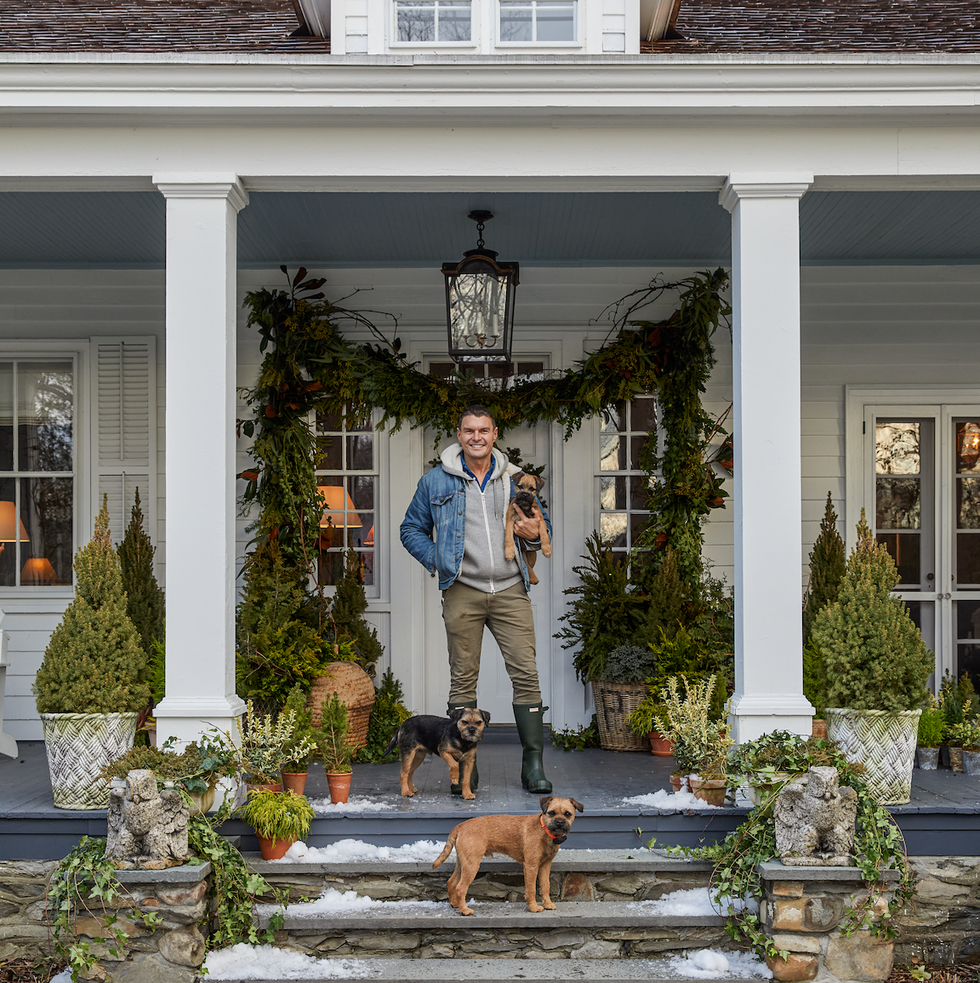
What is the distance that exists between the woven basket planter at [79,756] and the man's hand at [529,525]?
6.05 ft

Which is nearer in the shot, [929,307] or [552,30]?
[552,30]

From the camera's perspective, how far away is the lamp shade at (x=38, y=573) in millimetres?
6000

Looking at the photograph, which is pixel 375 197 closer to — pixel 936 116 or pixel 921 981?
pixel 936 116

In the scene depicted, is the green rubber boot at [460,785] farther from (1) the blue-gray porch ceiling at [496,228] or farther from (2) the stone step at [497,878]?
(1) the blue-gray porch ceiling at [496,228]

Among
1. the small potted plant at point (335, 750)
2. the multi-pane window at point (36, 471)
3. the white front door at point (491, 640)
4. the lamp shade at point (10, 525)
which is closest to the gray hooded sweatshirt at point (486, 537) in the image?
the small potted plant at point (335, 750)

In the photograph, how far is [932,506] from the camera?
20.1 ft

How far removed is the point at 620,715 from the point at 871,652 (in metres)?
1.65

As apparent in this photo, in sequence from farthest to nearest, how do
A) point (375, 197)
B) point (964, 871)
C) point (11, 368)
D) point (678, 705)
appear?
point (11, 368), point (375, 197), point (678, 705), point (964, 871)

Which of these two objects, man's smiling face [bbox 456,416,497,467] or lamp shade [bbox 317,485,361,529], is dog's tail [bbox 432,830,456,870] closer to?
man's smiling face [bbox 456,416,497,467]

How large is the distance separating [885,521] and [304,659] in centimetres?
361

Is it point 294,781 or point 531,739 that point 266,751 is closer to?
point 294,781

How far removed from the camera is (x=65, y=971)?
3.58 m

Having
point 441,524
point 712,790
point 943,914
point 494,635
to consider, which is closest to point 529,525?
point 441,524

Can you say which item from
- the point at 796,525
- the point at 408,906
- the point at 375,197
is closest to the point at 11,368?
the point at 375,197
